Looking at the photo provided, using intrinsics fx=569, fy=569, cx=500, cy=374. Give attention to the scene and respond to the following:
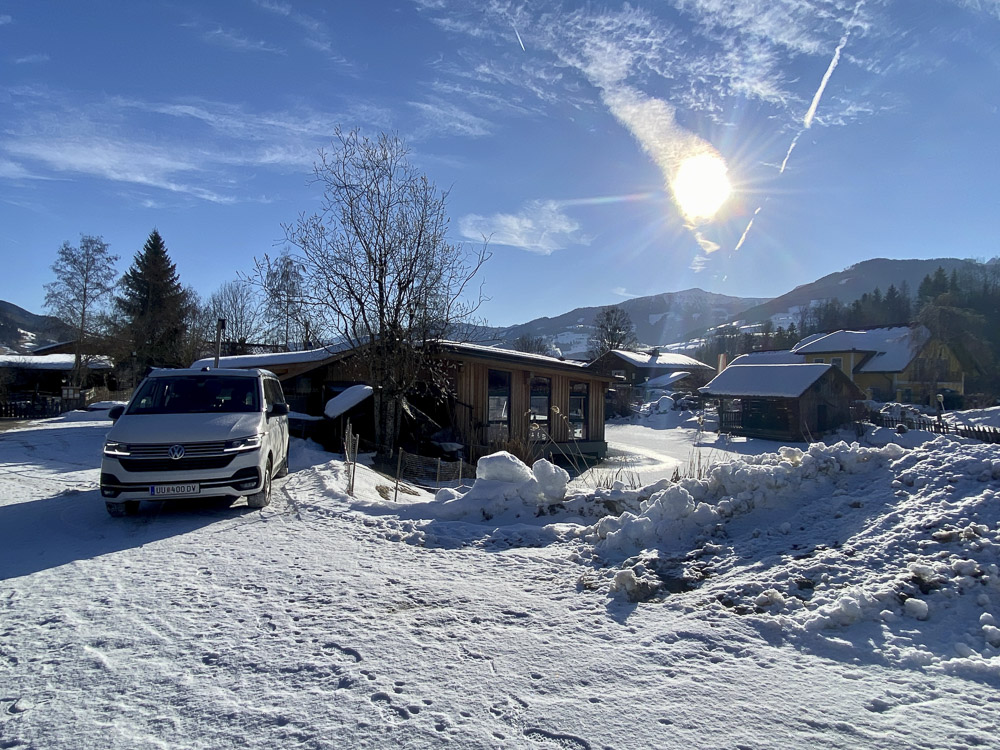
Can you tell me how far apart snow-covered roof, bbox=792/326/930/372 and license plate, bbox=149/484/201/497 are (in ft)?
173

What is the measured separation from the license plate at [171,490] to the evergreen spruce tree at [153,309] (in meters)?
35.3

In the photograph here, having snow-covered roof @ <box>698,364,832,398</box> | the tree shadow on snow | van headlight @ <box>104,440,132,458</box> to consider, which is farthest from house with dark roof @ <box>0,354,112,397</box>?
snow-covered roof @ <box>698,364,832,398</box>

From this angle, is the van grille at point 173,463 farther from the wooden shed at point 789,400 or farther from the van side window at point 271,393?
the wooden shed at point 789,400

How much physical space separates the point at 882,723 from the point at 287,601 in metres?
3.94

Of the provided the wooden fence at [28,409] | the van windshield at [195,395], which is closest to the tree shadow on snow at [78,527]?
the van windshield at [195,395]

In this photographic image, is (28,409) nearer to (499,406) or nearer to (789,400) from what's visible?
(499,406)

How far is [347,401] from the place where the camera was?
1664 centimetres

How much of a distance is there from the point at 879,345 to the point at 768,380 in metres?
26.4

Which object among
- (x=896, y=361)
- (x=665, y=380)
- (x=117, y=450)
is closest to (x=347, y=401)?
(x=117, y=450)

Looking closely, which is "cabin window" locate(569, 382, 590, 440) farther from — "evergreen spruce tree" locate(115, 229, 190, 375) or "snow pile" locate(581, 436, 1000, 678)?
"evergreen spruce tree" locate(115, 229, 190, 375)

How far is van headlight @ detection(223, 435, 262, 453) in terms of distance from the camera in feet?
24.0

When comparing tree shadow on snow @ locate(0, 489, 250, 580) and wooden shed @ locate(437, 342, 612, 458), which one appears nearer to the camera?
tree shadow on snow @ locate(0, 489, 250, 580)

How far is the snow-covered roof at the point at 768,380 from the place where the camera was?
2989 cm

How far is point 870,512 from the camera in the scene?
208 inches
